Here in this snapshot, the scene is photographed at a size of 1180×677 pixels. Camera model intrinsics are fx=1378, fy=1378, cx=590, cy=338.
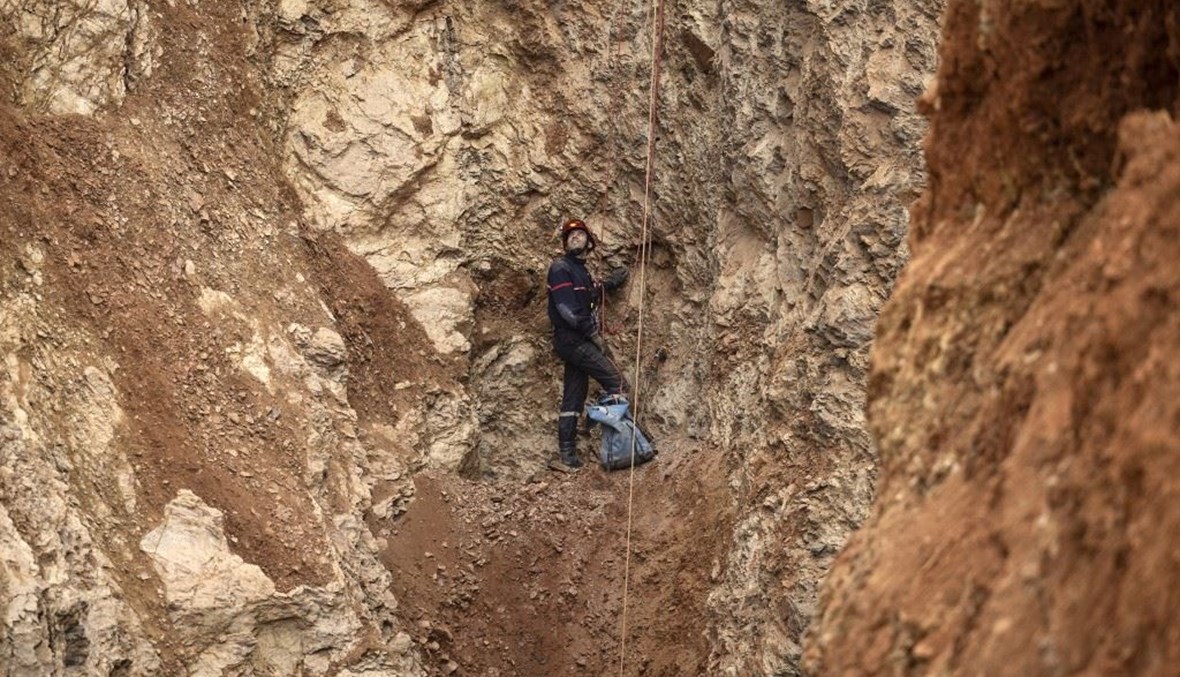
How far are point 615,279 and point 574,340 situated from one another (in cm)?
79

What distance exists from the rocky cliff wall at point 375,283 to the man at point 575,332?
0.35 metres

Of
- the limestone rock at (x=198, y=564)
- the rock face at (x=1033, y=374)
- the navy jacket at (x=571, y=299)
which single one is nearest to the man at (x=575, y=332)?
the navy jacket at (x=571, y=299)

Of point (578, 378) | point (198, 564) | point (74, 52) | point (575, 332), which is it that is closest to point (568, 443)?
point (578, 378)

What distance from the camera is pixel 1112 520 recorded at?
114 inches

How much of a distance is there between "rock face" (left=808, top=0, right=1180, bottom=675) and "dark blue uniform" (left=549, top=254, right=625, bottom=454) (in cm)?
767

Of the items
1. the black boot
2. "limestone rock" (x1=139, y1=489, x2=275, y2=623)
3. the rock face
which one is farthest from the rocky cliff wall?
the rock face

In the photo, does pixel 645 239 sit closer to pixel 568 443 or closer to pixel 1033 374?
pixel 568 443

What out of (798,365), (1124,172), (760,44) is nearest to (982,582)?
(1124,172)

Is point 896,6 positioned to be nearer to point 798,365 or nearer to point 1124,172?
point 798,365

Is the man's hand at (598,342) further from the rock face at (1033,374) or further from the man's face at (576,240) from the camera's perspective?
the rock face at (1033,374)

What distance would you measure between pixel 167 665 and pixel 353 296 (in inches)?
156

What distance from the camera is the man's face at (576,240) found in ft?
40.2

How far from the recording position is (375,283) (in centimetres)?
1215

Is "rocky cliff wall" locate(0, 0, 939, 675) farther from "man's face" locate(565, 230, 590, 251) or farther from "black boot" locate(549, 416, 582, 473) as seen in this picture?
"man's face" locate(565, 230, 590, 251)
